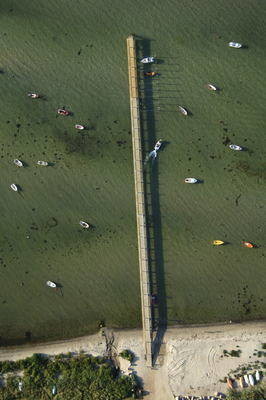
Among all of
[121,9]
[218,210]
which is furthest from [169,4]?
[218,210]

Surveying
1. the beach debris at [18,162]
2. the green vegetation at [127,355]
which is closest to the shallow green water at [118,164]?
the beach debris at [18,162]

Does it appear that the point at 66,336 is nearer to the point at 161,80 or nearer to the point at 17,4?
the point at 161,80

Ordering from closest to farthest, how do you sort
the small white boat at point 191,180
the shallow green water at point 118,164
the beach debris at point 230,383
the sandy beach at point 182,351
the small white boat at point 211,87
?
the beach debris at point 230,383
the sandy beach at point 182,351
the shallow green water at point 118,164
the small white boat at point 191,180
the small white boat at point 211,87

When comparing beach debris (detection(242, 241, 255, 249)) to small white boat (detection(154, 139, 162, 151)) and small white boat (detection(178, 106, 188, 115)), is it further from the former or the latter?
small white boat (detection(178, 106, 188, 115))

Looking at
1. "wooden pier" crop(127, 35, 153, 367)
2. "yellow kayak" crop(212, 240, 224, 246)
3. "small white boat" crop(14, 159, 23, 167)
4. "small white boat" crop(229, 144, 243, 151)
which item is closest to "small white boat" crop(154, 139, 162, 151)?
"wooden pier" crop(127, 35, 153, 367)

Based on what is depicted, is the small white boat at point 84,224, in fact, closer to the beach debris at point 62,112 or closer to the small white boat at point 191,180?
the small white boat at point 191,180
